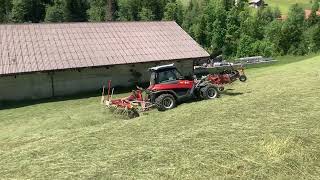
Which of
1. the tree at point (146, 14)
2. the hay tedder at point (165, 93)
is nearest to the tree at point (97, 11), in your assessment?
the tree at point (146, 14)

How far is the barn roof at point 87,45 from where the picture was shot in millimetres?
23469

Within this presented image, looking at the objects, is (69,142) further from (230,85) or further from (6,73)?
(230,85)

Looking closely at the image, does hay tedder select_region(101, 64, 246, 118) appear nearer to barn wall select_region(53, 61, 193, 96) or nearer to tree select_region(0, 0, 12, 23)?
barn wall select_region(53, 61, 193, 96)

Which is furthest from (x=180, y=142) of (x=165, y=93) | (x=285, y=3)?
(x=285, y=3)

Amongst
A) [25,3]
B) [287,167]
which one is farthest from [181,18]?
[287,167]

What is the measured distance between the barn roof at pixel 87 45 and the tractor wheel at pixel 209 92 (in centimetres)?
784

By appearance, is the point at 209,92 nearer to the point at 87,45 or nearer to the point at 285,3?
the point at 87,45

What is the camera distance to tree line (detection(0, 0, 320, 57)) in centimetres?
5469

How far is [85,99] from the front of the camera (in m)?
22.6

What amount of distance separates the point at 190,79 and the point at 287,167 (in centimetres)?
942

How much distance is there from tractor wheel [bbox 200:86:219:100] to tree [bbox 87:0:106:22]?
6500 cm

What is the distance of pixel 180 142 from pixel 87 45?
1579cm

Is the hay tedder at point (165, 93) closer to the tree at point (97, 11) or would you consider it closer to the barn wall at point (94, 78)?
the barn wall at point (94, 78)

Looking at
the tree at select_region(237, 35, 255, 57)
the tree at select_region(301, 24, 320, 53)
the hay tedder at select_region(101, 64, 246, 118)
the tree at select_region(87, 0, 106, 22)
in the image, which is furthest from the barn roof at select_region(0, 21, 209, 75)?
the tree at select_region(87, 0, 106, 22)
